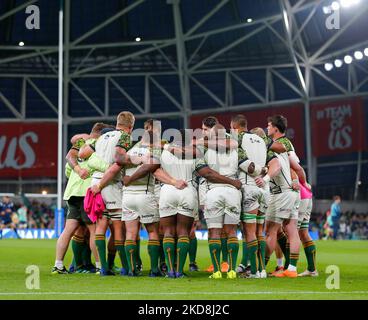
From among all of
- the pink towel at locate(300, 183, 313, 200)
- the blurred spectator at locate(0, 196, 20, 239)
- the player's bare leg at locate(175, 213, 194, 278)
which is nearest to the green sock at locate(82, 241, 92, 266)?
the player's bare leg at locate(175, 213, 194, 278)

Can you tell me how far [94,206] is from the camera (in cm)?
1305

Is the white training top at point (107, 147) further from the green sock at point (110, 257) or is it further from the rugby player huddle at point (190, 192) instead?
the green sock at point (110, 257)

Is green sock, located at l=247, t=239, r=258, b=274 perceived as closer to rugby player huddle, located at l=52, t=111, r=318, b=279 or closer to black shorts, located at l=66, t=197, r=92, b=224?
rugby player huddle, located at l=52, t=111, r=318, b=279

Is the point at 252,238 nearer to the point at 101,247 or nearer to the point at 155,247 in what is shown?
the point at 155,247

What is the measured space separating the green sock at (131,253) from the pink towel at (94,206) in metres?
0.60

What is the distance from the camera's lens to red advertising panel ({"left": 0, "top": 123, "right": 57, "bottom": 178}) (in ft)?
158

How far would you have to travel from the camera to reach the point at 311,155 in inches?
1764

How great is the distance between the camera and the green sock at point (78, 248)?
1411 centimetres

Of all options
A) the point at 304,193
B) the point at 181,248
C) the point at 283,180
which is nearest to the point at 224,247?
the point at 181,248

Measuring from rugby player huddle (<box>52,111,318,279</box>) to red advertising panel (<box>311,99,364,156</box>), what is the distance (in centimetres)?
3059

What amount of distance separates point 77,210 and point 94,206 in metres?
0.78

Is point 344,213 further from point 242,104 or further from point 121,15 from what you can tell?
point 121,15

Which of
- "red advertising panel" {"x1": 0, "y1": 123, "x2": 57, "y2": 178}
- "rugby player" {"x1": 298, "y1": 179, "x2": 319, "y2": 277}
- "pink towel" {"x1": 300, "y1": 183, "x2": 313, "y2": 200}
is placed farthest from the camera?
"red advertising panel" {"x1": 0, "y1": 123, "x2": 57, "y2": 178}

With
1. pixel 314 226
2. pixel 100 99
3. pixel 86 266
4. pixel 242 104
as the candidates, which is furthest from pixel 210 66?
pixel 86 266
